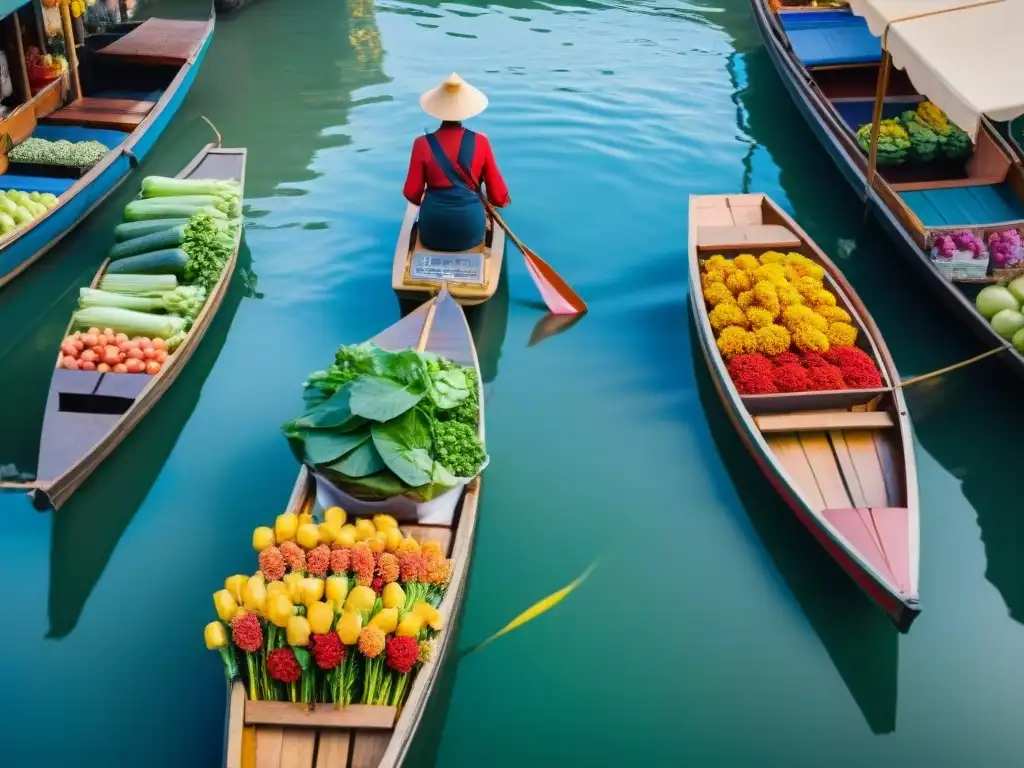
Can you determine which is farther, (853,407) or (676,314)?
(676,314)

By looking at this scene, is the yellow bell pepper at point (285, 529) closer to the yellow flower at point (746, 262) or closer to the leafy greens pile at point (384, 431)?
the leafy greens pile at point (384, 431)

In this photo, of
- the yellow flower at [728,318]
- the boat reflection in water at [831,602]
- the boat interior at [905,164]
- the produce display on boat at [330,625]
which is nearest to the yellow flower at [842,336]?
the yellow flower at [728,318]

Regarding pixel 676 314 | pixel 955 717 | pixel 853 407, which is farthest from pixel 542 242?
pixel 955 717

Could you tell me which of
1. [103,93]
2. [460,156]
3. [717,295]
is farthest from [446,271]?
[103,93]

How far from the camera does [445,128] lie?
7453mm

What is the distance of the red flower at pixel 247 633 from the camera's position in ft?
14.3

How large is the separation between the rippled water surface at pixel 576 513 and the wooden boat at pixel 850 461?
47 centimetres

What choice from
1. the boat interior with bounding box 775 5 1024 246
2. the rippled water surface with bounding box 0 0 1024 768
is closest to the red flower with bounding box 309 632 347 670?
the rippled water surface with bounding box 0 0 1024 768

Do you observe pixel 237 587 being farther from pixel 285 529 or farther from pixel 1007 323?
pixel 1007 323

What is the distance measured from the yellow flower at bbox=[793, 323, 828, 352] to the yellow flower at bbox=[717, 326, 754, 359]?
333 mm

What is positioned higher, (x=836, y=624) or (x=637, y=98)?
(x=637, y=98)

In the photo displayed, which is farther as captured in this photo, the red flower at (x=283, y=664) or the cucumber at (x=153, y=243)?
the cucumber at (x=153, y=243)

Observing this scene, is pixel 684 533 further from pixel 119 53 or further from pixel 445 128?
pixel 119 53

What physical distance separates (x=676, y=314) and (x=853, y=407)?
2244 mm
